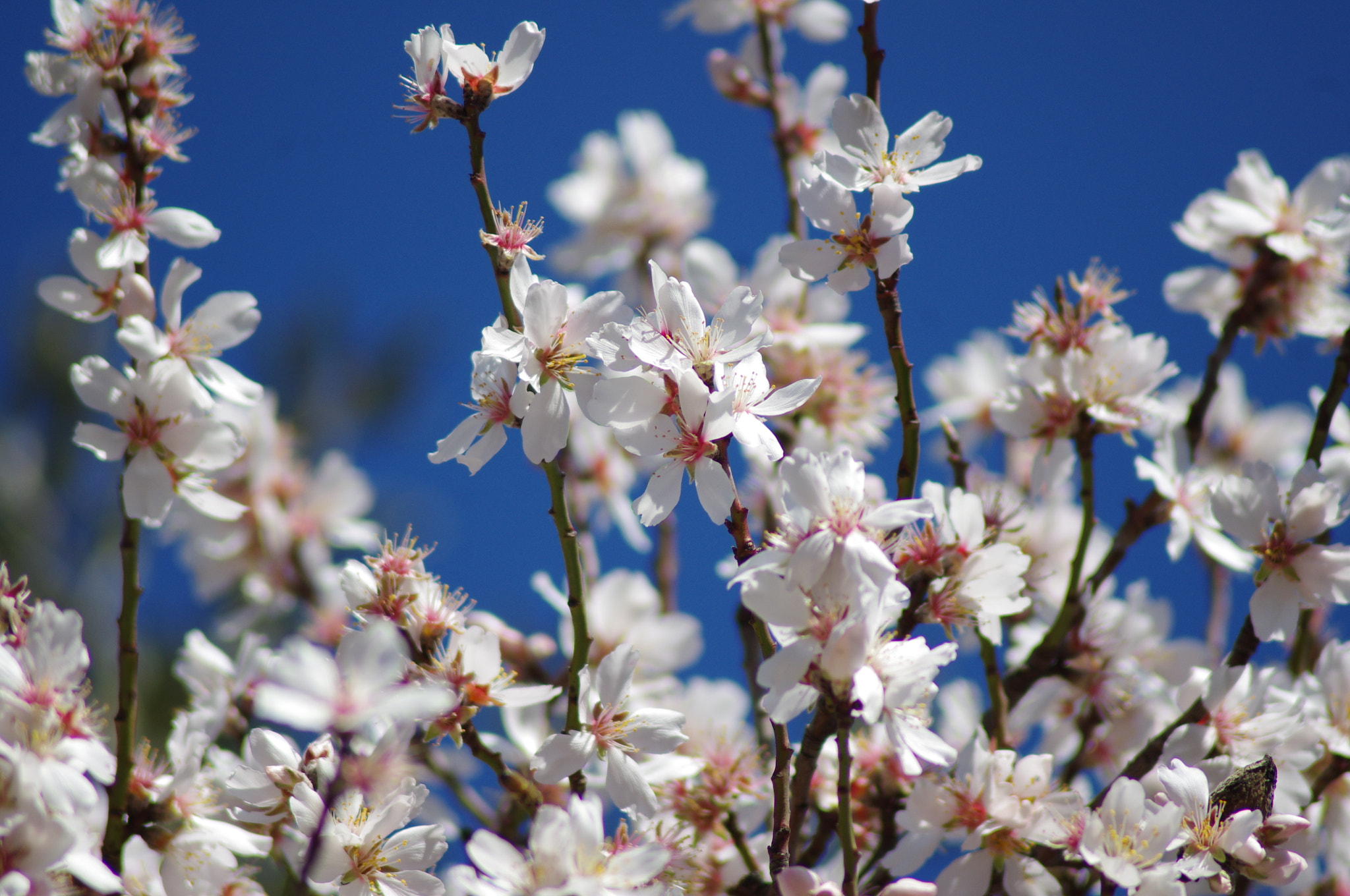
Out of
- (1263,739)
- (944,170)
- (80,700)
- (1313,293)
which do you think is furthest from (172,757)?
(1313,293)

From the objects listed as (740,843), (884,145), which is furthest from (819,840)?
(884,145)

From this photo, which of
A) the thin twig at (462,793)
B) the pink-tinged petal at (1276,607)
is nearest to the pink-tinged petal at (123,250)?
the thin twig at (462,793)

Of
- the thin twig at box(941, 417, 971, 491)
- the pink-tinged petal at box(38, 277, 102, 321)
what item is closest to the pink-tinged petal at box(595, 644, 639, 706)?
the thin twig at box(941, 417, 971, 491)

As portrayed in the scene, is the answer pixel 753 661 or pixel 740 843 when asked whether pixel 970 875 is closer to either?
pixel 740 843

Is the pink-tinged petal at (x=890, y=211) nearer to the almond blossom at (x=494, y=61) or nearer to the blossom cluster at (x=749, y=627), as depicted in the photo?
the blossom cluster at (x=749, y=627)

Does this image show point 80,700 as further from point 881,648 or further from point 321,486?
point 321,486
